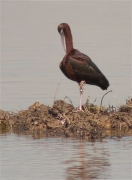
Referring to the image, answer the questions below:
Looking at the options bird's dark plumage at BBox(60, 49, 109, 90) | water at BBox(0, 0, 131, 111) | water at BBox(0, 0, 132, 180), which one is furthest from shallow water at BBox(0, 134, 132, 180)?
water at BBox(0, 0, 131, 111)

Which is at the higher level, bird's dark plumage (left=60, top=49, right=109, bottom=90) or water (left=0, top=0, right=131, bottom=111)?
water (left=0, top=0, right=131, bottom=111)

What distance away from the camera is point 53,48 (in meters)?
29.1

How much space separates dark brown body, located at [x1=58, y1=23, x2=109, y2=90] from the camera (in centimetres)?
1853

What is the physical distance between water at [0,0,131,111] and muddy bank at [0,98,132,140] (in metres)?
1.83

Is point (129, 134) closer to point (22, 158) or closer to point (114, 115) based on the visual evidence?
point (114, 115)

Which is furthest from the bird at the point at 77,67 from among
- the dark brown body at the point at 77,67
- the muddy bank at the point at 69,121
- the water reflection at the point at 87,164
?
the water reflection at the point at 87,164

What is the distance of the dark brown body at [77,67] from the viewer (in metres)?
18.5

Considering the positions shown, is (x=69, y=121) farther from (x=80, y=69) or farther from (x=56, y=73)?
(x=56, y=73)

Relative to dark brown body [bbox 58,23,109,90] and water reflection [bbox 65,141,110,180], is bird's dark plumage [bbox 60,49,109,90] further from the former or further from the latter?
water reflection [bbox 65,141,110,180]

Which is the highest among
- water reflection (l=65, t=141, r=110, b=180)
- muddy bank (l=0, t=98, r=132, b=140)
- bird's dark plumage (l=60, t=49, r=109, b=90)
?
bird's dark plumage (l=60, t=49, r=109, b=90)

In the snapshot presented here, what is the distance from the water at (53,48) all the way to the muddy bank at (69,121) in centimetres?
183

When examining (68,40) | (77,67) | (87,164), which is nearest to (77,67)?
(77,67)

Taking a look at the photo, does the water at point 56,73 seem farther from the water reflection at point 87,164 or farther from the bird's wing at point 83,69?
the bird's wing at point 83,69

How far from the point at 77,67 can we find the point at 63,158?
12.4 feet
